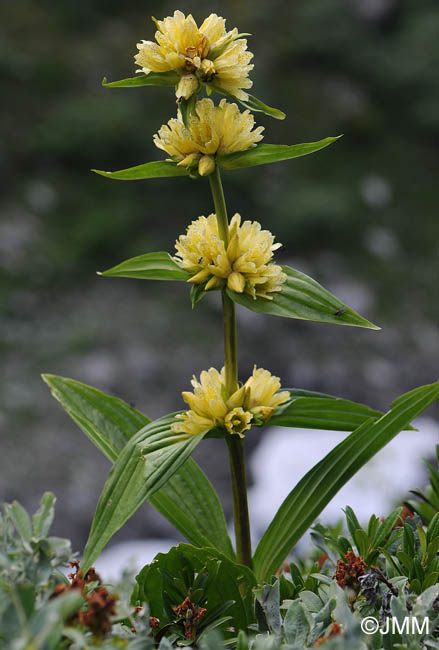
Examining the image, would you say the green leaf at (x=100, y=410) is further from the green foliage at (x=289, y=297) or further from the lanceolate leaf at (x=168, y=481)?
the green foliage at (x=289, y=297)

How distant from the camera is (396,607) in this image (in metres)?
0.52

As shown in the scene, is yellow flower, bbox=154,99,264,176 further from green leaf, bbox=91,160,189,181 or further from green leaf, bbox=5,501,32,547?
green leaf, bbox=5,501,32,547

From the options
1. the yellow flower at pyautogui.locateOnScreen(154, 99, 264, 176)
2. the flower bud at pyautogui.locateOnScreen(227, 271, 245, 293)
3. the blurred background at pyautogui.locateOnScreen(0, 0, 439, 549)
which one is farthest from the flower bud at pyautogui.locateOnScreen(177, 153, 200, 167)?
the blurred background at pyautogui.locateOnScreen(0, 0, 439, 549)

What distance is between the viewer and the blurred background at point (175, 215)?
275 cm

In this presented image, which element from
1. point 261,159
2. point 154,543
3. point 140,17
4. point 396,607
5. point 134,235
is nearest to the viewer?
point 396,607

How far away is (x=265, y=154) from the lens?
638 mm

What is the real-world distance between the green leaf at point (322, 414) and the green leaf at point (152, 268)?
17cm

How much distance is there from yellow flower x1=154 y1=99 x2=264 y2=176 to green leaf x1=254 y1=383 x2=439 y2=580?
290 millimetres

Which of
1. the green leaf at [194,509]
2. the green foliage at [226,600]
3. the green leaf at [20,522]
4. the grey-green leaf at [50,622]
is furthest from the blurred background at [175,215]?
the grey-green leaf at [50,622]

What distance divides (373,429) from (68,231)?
107 inches

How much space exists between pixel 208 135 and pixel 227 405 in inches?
9.9

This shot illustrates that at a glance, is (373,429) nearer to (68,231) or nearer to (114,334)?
(114,334)

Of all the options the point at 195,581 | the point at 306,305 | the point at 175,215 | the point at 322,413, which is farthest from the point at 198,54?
the point at 175,215

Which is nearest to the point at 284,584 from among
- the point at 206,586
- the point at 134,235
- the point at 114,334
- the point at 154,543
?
the point at 206,586
